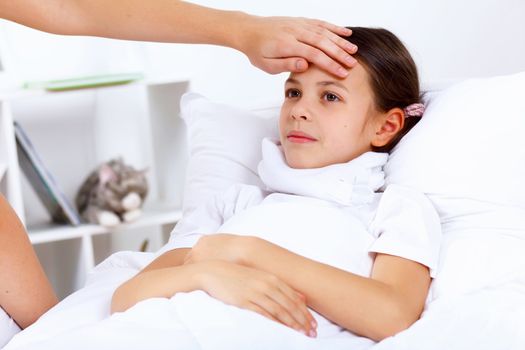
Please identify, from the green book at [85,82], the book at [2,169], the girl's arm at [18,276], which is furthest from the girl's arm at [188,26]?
the green book at [85,82]

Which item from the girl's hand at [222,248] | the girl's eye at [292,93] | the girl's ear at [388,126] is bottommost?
the girl's hand at [222,248]

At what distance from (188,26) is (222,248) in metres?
0.53

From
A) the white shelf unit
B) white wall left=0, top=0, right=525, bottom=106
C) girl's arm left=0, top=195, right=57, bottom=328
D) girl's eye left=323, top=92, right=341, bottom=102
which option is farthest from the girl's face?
white wall left=0, top=0, right=525, bottom=106

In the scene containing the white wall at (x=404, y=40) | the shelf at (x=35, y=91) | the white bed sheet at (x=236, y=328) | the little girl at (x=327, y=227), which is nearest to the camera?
the white bed sheet at (x=236, y=328)

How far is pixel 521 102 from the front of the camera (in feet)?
5.61

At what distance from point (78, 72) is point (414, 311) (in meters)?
1.91

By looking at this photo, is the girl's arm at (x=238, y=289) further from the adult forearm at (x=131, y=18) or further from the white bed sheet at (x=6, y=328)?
the adult forearm at (x=131, y=18)

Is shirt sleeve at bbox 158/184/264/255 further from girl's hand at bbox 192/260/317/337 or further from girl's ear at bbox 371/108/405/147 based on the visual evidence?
girl's hand at bbox 192/260/317/337

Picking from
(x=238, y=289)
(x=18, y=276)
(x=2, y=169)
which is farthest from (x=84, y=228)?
(x=238, y=289)

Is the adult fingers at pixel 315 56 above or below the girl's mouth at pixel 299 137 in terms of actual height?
above

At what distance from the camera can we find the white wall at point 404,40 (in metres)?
3.02

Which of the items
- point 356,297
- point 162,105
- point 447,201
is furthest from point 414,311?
point 162,105

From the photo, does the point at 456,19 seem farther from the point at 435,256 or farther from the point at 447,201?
the point at 435,256

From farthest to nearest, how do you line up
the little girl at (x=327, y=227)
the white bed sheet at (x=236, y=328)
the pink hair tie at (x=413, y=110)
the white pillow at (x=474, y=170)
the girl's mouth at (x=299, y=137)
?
the pink hair tie at (x=413, y=110) → the girl's mouth at (x=299, y=137) → the white pillow at (x=474, y=170) → the little girl at (x=327, y=227) → the white bed sheet at (x=236, y=328)
